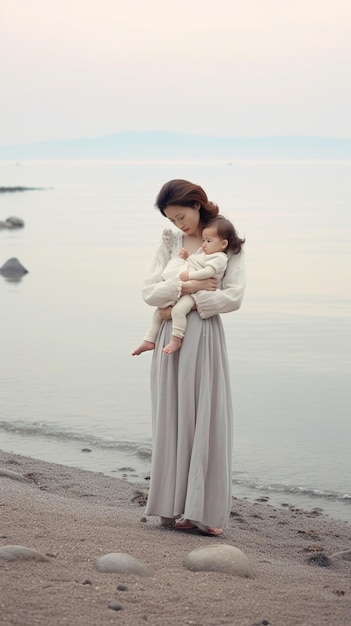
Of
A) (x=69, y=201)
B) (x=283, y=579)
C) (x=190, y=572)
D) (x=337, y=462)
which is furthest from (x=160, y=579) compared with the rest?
(x=69, y=201)

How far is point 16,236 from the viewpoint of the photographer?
106 ft

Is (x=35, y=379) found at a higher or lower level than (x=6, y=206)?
lower

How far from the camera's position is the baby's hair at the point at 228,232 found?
6.39 m

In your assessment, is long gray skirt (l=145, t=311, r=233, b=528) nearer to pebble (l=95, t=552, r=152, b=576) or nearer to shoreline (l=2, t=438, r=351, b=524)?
pebble (l=95, t=552, r=152, b=576)

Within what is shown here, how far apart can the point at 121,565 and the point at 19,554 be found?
0.47m

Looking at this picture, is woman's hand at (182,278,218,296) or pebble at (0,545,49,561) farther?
woman's hand at (182,278,218,296)

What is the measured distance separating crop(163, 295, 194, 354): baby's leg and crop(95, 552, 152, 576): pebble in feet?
4.39

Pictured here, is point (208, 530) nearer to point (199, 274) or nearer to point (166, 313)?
point (166, 313)

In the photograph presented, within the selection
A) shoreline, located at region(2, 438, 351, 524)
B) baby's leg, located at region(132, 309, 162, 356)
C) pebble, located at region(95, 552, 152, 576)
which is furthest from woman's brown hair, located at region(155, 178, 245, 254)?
shoreline, located at region(2, 438, 351, 524)

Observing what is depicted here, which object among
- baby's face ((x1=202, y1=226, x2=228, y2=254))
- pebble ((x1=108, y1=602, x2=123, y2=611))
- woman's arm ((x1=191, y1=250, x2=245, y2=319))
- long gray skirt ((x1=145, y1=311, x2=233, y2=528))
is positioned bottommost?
pebble ((x1=108, y1=602, x2=123, y2=611))

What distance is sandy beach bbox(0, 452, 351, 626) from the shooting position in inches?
184

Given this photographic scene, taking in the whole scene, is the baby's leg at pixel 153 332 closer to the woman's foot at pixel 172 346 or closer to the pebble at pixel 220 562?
the woman's foot at pixel 172 346

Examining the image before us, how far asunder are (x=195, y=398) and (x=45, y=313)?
439 inches

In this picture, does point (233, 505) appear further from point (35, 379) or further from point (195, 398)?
A: point (35, 379)
